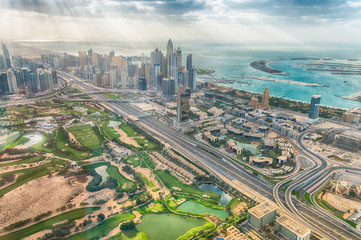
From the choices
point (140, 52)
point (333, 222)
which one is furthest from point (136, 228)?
point (140, 52)

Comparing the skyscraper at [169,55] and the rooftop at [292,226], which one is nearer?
the rooftop at [292,226]

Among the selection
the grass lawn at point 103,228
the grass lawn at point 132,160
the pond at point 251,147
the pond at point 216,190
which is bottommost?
the pond at point 216,190

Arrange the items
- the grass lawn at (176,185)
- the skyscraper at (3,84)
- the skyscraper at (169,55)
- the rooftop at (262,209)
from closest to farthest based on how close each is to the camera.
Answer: the rooftop at (262,209)
the grass lawn at (176,185)
the skyscraper at (3,84)
the skyscraper at (169,55)

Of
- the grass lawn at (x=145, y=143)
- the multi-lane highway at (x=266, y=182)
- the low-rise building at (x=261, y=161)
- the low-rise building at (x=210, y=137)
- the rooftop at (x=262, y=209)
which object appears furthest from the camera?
the low-rise building at (x=210, y=137)

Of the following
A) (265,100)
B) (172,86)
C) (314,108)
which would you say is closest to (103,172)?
(172,86)

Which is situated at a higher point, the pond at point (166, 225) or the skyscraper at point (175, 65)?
the skyscraper at point (175, 65)

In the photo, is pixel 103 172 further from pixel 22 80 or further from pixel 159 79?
pixel 22 80

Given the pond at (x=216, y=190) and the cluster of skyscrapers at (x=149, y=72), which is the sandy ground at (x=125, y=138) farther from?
the cluster of skyscrapers at (x=149, y=72)

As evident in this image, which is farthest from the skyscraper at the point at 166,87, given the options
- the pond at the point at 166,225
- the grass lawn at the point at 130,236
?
the grass lawn at the point at 130,236
